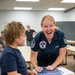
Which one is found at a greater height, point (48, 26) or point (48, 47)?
point (48, 26)

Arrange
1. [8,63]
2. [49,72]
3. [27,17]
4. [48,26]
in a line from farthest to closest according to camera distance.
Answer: [27,17], [48,26], [49,72], [8,63]

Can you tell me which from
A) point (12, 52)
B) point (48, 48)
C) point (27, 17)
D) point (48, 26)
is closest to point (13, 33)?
point (12, 52)

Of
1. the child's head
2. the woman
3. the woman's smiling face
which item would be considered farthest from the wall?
the child's head

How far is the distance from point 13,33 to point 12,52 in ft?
0.45

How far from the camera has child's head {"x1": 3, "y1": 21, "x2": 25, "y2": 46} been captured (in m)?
1.26

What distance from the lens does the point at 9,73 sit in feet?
4.01

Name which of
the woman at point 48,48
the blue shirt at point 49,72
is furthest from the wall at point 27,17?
the blue shirt at point 49,72

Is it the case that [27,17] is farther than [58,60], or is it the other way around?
[27,17]

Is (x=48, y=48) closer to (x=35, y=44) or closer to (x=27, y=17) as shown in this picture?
(x=35, y=44)

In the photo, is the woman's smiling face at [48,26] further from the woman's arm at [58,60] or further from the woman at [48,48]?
the woman's arm at [58,60]

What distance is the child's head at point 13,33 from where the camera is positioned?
49.8 inches

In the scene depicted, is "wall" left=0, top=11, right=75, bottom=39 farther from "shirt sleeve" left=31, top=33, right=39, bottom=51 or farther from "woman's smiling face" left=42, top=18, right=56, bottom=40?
"woman's smiling face" left=42, top=18, right=56, bottom=40

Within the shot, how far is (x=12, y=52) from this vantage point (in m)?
1.25

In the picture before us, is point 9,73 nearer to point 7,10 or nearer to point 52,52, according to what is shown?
point 52,52
